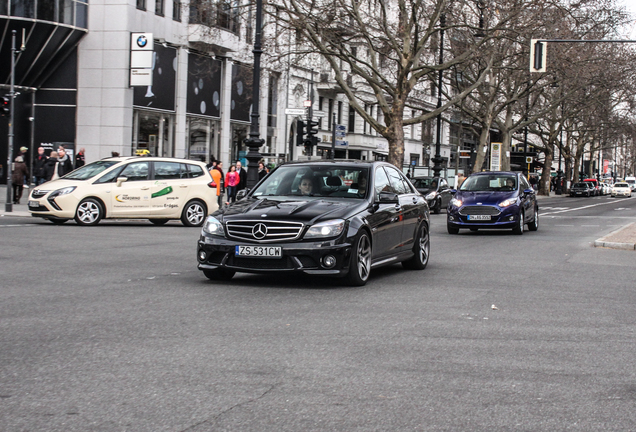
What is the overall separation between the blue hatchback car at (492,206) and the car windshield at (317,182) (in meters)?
10.9

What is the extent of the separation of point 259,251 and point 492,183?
46.2ft

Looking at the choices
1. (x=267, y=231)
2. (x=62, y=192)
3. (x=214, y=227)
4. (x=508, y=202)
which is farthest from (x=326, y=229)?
(x=508, y=202)

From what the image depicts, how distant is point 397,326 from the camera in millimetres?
7375

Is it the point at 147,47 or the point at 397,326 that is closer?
the point at 397,326

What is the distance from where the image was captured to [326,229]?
31.1 feet

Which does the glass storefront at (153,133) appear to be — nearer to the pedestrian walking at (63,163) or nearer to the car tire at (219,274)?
the pedestrian walking at (63,163)

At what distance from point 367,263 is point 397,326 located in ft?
9.34

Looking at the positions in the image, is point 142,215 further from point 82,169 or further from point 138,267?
point 138,267

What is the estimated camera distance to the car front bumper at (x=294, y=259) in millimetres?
9406

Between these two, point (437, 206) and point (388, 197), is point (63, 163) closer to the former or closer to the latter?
point (437, 206)

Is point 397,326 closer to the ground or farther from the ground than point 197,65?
closer to the ground

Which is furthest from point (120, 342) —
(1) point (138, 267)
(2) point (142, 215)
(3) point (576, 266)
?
(2) point (142, 215)

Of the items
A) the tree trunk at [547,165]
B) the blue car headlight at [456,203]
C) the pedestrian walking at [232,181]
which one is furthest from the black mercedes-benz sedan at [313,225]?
the tree trunk at [547,165]

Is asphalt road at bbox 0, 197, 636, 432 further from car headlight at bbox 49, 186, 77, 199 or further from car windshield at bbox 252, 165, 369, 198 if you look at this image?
car headlight at bbox 49, 186, 77, 199
